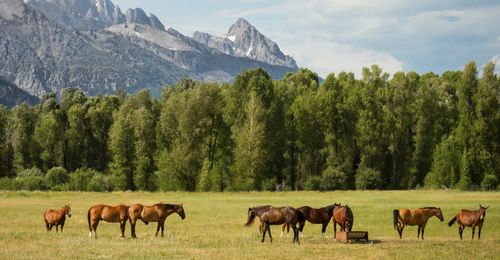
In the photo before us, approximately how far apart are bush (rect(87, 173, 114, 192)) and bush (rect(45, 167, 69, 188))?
202 inches

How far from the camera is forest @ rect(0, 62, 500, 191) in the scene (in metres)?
83.4

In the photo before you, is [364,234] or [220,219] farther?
[220,219]

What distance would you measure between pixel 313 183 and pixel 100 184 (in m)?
33.4

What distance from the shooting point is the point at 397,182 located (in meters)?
91.1

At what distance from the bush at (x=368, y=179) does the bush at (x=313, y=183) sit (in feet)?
19.3

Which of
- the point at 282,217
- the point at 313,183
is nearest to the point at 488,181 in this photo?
the point at 313,183

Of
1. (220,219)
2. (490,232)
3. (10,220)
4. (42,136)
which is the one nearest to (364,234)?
(490,232)

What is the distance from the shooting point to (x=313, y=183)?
3430 inches

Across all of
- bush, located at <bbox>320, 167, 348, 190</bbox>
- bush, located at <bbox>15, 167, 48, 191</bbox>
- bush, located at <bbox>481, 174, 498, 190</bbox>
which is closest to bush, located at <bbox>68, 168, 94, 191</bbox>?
bush, located at <bbox>15, 167, 48, 191</bbox>

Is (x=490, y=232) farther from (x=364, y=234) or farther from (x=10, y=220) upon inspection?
(x=10, y=220)

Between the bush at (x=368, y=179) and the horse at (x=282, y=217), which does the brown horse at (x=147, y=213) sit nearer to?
the horse at (x=282, y=217)

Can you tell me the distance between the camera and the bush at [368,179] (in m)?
86.6

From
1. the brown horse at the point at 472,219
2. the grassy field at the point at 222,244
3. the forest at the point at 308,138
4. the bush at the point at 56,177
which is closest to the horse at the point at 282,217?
the grassy field at the point at 222,244

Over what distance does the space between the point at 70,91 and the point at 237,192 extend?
55417mm
